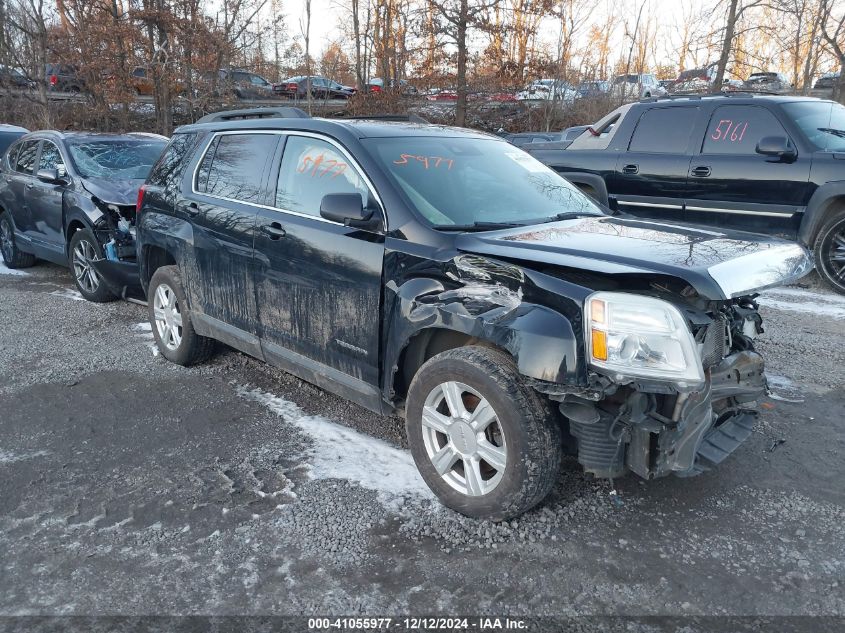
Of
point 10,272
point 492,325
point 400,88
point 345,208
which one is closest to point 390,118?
point 345,208

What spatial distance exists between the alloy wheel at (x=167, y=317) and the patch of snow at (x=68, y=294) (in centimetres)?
271

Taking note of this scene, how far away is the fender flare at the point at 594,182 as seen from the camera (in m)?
8.31

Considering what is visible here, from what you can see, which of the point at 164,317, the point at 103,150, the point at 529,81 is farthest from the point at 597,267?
the point at 529,81

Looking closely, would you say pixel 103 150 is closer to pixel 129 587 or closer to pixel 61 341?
pixel 61 341

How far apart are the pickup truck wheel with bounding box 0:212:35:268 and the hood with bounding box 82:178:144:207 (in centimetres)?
253

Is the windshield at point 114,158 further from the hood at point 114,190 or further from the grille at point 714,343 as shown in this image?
the grille at point 714,343

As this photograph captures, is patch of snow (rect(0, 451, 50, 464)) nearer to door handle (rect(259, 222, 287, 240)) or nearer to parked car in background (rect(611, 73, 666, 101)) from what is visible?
door handle (rect(259, 222, 287, 240))

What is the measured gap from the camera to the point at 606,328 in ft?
8.73

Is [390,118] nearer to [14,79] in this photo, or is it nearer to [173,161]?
[173,161]

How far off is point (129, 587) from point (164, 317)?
299 centimetres

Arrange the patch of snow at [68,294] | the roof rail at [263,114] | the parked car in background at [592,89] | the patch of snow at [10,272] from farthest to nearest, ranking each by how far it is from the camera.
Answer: the parked car in background at [592,89] < the patch of snow at [10,272] < the patch of snow at [68,294] < the roof rail at [263,114]

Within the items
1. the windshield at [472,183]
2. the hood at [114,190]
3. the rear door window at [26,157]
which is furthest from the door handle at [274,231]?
the rear door window at [26,157]

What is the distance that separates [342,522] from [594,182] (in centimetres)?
647

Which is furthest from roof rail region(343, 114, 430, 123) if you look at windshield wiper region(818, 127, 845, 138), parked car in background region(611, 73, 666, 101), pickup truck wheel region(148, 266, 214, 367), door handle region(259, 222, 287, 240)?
parked car in background region(611, 73, 666, 101)
